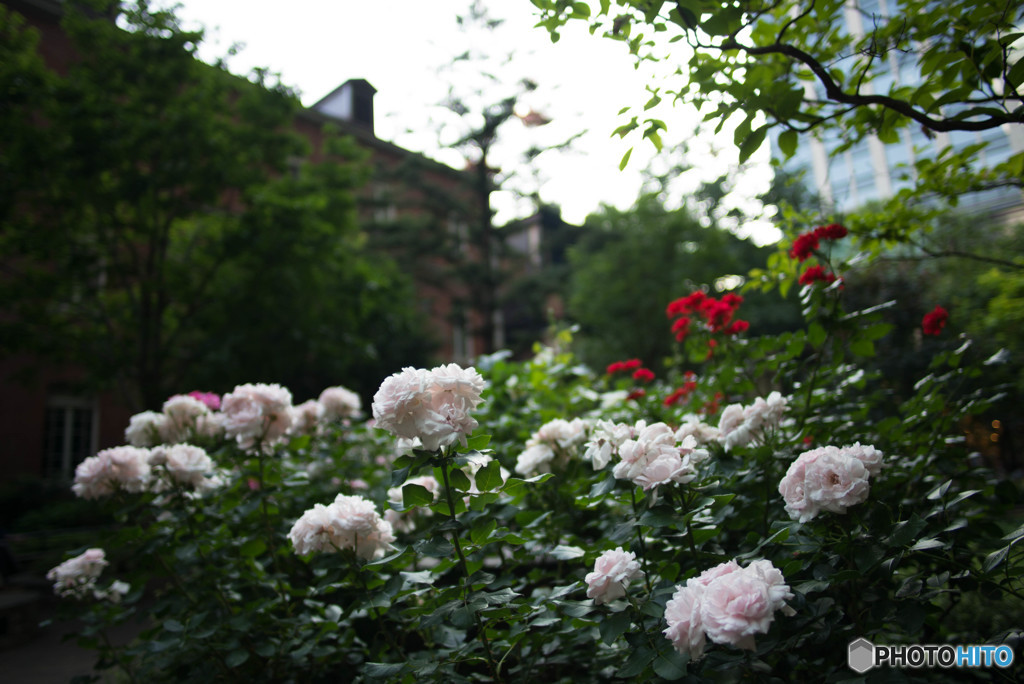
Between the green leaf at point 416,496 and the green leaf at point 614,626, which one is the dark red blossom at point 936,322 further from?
the green leaf at point 416,496

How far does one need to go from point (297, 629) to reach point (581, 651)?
1.16 m

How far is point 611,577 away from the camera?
4.95ft

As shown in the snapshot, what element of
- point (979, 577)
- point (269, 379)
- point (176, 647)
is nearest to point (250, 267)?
point (269, 379)

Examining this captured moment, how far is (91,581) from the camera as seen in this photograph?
2.83 meters

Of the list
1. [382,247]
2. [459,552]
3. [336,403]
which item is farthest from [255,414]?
[382,247]

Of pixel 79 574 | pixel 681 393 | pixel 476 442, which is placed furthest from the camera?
pixel 681 393

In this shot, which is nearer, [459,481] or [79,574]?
[459,481]

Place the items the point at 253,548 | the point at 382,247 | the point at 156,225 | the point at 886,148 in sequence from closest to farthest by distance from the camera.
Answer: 1. the point at 253,548
2. the point at 886,148
3. the point at 156,225
4. the point at 382,247

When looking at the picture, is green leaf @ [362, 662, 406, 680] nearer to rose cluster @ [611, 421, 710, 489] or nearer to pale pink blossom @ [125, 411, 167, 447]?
rose cluster @ [611, 421, 710, 489]

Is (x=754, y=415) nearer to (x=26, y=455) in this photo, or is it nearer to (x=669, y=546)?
(x=669, y=546)

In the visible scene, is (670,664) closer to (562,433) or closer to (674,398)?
(562,433)

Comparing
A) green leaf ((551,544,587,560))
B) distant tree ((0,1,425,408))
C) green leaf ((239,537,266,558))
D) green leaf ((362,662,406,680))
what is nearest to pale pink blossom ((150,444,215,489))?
green leaf ((239,537,266,558))

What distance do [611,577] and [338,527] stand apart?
0.83 meters

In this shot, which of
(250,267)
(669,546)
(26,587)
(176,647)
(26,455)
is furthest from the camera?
(26,455)
